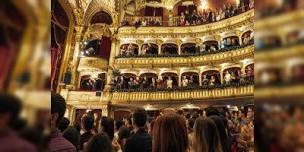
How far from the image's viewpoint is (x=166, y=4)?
57.5ft

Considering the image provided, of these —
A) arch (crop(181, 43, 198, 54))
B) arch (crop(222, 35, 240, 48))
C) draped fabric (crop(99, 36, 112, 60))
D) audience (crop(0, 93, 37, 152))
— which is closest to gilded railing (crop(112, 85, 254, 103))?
draped fabric (crop(99, 36, 112, 60))

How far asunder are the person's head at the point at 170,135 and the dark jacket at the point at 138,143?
34 cm

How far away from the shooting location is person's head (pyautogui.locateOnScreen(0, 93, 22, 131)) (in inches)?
11.7

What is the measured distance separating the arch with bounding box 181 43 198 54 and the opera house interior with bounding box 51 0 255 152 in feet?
0.18

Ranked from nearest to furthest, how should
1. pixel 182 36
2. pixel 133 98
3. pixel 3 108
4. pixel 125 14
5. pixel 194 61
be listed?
1. pixel 3 108
2. pixel 133 98
3. pixel 194 61
4. pixel 182 36
5. pixel 125 14

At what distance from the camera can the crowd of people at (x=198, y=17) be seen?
1408 centimetres

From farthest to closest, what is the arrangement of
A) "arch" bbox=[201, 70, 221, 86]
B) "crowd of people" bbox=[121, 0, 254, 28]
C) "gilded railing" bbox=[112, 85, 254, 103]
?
"arch" bbox=[201, 70, 221, 86] < "crowd of people" bbox=[121, 0, 254, 28] < "gilded railing" bbox=[112, 85, 254, 103]

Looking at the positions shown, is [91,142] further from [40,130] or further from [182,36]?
[182,36]

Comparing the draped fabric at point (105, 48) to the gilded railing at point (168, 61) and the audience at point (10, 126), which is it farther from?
the audience at point (10, 126)

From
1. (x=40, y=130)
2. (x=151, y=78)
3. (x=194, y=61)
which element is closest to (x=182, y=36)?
(x=194, y=61)

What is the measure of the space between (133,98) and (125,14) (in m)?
5.67

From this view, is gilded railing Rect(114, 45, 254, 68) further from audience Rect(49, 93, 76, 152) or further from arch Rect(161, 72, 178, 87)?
audience Rect(49, 93, 76, 152)

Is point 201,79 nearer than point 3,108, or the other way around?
point 3,108

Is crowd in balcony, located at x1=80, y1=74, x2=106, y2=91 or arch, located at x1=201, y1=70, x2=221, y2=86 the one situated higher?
arch, located at x1=201, y1=70, x2=221, y2=86
